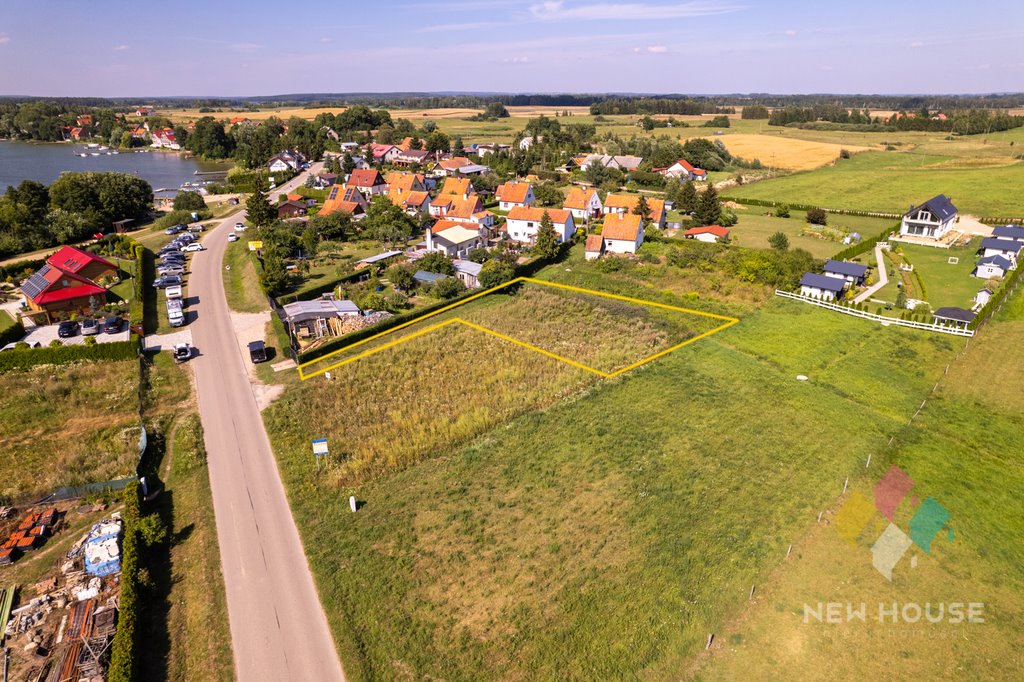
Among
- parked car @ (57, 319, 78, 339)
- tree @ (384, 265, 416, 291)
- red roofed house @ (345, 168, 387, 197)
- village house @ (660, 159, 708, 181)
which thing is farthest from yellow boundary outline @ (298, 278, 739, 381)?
village house @ (660, 159, 708, 181)

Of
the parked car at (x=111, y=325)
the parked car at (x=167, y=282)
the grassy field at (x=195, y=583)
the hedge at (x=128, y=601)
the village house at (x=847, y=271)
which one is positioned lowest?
the grassy field at (x=195, y=583)

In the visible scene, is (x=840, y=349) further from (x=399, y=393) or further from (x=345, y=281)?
(x=345, y=281)

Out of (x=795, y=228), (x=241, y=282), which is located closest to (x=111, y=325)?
(x=241, y=282)

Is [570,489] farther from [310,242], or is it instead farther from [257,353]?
[310,242]

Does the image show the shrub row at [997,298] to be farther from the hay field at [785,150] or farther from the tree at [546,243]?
the hay field at [785,150]

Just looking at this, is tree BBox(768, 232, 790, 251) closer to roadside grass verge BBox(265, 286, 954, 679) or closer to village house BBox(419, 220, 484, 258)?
roadside grass verge BBox(265, 286, 954, 679)

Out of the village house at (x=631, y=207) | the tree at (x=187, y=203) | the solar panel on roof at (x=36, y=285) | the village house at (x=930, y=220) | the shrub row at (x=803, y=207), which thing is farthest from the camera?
the tree at (x=187, y=203)

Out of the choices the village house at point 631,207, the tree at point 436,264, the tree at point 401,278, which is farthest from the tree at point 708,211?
the tree at point 401,278

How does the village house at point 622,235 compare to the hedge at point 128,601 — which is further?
the village house at point 622,235
